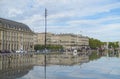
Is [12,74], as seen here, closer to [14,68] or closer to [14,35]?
[14,68]

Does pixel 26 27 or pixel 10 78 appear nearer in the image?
pixel 10 78

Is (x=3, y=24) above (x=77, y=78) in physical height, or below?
above

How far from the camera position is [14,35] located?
145 m

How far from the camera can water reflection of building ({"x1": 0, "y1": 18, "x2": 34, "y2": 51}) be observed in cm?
13025

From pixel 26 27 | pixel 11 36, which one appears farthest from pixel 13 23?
pixel 26 27

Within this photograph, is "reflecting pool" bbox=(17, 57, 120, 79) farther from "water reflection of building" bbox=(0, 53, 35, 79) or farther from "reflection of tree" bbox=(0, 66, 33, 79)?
"water reflection of building" bbox=(0, 53, 35, 79)

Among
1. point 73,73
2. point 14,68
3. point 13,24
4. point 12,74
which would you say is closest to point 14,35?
point 13,24

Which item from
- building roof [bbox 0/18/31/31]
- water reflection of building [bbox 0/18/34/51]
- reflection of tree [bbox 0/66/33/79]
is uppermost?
building roof [bbox 0/18/31/31]

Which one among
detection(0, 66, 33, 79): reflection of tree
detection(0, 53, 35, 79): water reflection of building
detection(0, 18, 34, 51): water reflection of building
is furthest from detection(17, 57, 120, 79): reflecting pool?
detection(0, 18, 34, 51): water reflection of building

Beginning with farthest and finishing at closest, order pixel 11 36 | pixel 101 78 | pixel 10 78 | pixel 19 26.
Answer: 1. pixel 19 26
2. pixel 11 36
3. pixel 101 78
4. pixel 10 78

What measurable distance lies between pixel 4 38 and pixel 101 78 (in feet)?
380

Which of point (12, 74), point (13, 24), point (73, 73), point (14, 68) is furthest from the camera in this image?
point (13, 24)

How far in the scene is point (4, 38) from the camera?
131500 millimetres

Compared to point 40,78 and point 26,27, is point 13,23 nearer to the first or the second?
point 26,27
